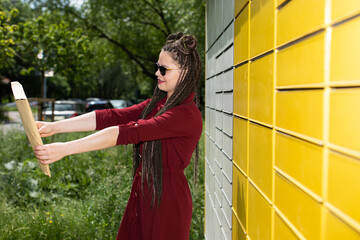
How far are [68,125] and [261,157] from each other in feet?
3.88

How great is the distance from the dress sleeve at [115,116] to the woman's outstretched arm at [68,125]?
0.12 feet

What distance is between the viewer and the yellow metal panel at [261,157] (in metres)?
1.45

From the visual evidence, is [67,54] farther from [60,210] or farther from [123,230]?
[123,230]

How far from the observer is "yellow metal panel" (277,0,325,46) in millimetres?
997

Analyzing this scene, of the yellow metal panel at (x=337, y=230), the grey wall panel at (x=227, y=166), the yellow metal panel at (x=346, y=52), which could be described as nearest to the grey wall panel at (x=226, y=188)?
the grey wall panel at (x=227, y=166)

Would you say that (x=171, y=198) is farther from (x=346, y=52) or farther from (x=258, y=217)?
(x=346, y=52)

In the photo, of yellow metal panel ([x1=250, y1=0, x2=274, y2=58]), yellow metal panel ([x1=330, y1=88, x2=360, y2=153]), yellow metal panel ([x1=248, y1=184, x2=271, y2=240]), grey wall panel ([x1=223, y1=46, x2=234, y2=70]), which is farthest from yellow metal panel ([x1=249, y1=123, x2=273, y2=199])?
grey wall panel ([x1=223, y1=46, x2=234, y2=70])

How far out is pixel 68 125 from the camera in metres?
2.25

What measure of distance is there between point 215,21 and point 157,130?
1.46 metres

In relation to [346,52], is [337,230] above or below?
below

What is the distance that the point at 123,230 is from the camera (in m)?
2.23

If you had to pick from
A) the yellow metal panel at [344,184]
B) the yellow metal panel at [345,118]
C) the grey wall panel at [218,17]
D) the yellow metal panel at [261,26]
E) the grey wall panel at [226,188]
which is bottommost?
the grey wall panel at [226,188]

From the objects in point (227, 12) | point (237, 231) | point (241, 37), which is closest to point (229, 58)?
point (227, 12)

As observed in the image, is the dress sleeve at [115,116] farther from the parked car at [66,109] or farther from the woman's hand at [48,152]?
the parked car at [66,109]
